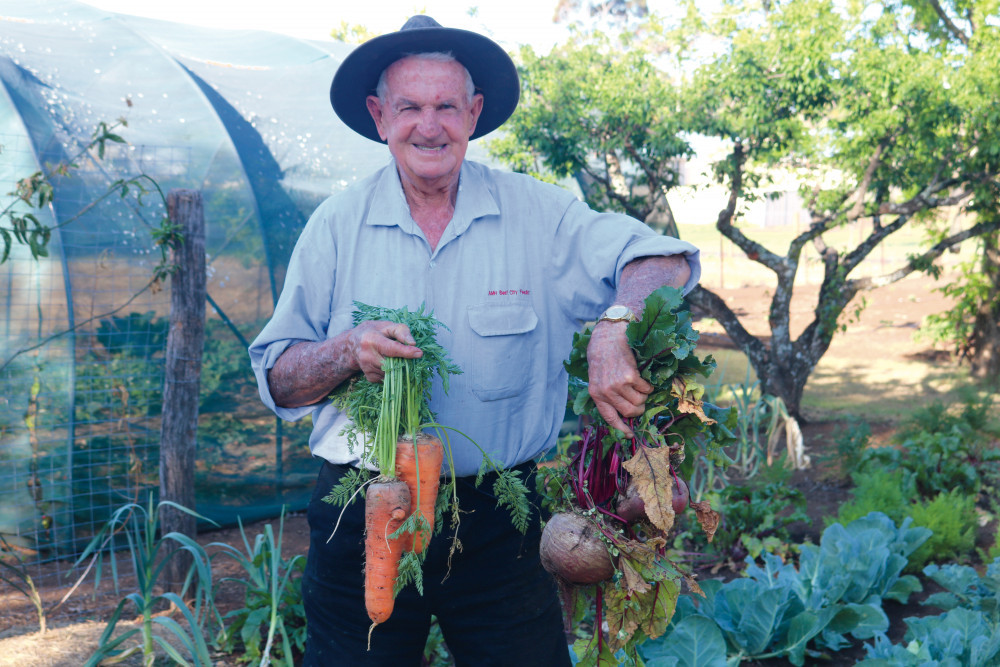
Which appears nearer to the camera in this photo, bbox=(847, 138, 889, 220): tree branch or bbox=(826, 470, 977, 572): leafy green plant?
bbox=(826, 470, 977, 572): leafy green plant

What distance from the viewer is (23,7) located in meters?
7.27

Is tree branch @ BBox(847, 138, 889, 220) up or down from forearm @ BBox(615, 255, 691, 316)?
up

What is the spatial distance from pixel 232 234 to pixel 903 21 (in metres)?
7.40

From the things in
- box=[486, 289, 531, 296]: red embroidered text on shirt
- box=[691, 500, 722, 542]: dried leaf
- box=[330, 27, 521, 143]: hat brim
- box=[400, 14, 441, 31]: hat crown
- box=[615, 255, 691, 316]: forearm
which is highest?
box=[400, 14, 441, 31]: hat crown

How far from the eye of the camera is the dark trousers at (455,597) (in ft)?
7.49

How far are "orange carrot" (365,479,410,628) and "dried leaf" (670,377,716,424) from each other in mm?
761

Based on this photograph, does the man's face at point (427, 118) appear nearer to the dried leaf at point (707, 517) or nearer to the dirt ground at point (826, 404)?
the dried leaf at point (707, 517)

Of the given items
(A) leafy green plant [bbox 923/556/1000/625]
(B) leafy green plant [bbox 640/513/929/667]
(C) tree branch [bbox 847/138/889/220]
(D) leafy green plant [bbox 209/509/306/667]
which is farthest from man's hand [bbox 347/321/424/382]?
(C) tree branch [bbox 847/138/889/220]

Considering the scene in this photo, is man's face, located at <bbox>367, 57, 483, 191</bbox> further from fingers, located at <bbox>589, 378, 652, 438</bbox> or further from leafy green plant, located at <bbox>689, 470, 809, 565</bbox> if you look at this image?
leafy green plant, located at <bbox>689, 470, 809, 565</bbox>

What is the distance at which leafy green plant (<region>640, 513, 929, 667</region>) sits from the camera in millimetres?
3037

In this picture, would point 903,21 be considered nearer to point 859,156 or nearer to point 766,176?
point 859,156

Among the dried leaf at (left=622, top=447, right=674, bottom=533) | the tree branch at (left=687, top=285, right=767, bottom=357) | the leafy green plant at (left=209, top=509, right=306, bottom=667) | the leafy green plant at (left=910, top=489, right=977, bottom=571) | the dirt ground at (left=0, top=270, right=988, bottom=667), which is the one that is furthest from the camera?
the tree branch at (left=687, top=285, right=767, bottom=357)

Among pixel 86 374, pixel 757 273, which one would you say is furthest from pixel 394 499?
pixel 757 273

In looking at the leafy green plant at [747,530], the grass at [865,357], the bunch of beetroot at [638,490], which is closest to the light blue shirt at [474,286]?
the bunch of beetroot at [638,490]
